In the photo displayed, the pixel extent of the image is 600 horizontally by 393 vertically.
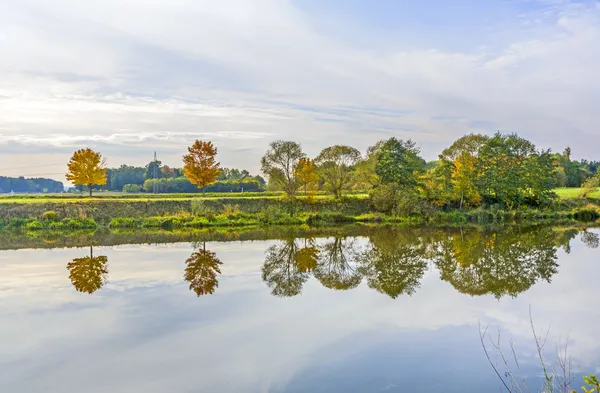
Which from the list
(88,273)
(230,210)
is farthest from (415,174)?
(88,273)

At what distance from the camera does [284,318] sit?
412 inches

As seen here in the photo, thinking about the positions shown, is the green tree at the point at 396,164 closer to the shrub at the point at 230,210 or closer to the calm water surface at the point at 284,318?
the shrub at the point at 230,210

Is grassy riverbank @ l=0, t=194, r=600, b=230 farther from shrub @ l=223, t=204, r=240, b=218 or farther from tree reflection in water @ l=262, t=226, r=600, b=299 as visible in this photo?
tree reflection in water @ l=262, t=226, r=600, b=299

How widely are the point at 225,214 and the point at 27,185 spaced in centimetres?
9888

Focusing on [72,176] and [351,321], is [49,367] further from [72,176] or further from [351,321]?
[72,176]

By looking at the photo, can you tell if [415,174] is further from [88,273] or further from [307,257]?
[88,273]

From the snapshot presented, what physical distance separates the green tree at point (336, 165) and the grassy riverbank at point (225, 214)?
1.22m

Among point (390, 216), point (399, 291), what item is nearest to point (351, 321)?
point (399, 291)

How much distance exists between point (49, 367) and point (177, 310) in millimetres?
3630

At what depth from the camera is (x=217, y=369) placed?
7.61 meters

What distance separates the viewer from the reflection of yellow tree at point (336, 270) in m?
14.3

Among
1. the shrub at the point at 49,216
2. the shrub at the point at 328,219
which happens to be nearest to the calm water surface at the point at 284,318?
the shrub at the point at 49,216

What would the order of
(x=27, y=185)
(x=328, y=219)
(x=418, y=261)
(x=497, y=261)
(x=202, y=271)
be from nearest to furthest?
(x=202, y=271) < (x=497, y=261) < (x=418, y=261) < (x=328, y=219) < (x=27, y=185)

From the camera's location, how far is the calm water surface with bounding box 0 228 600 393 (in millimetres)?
7348
